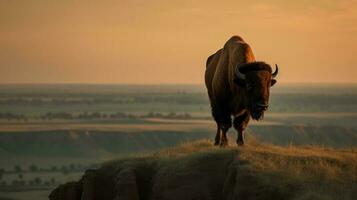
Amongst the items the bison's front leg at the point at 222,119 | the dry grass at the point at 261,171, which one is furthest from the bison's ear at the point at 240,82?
the bison's front leg at the point at 222,119

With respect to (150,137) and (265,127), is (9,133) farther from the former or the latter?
(265,127)

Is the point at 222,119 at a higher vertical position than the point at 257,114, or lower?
lower

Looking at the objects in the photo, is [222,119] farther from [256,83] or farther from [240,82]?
[256,83]

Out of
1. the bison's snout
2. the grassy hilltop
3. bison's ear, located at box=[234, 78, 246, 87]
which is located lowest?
the grassy hilltop

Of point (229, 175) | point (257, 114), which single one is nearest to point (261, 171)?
point (229, 175)

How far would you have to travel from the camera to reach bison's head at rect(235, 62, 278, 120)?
109ft

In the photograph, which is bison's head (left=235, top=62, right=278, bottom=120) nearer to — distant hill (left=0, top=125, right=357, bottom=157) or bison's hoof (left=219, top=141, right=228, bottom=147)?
bison's hoof (left=219, top=141, right=228, bottom=147)

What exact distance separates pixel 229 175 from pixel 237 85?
3.68 meters

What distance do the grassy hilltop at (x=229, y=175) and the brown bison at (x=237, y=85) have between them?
1026 mm

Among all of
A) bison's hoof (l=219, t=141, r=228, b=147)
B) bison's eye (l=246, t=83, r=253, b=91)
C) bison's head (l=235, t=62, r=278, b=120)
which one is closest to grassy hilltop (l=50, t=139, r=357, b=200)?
bison's hoof (l=219, t=141, r=228, b=147)

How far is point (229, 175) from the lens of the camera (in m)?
31.2

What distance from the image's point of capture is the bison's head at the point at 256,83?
33125mm

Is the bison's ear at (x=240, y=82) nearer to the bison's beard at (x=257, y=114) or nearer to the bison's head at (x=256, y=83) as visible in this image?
the bison's head at (x=256, y=83)

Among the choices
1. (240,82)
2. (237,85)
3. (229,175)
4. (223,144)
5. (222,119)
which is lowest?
(229,175)
